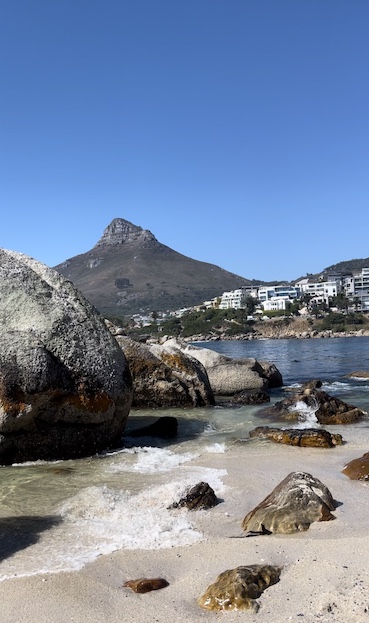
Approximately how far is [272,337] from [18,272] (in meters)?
109

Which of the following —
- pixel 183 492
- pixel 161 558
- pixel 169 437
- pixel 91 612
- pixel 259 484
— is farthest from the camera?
pixel 169 437

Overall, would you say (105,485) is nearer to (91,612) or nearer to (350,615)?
(91,612)

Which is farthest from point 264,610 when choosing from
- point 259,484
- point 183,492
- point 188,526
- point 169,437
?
point 169,437

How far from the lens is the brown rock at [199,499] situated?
25.0 ft

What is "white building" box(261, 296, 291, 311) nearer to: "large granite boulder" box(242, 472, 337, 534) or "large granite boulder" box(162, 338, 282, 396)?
"large granite boulder" box(162, 338, 282, 396)

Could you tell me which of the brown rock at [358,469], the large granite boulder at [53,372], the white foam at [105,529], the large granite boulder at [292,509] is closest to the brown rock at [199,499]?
the white foam at [105,529]

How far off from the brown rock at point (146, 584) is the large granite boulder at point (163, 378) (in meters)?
12.4

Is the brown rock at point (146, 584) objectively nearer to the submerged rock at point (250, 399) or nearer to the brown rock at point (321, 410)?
the brown rock at point (321, 410)

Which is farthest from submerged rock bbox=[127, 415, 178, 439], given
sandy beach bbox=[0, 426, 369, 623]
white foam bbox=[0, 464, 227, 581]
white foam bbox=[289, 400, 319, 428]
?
sandy beach bbox=[0, 426, 369, 623]

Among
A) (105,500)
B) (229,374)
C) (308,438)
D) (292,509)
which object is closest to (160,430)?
(308,438)

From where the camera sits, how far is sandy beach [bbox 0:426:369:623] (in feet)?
15.3

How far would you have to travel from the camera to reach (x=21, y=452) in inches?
424

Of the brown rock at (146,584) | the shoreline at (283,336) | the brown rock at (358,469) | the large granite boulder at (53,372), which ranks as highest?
the large granite boulder at (53,372)

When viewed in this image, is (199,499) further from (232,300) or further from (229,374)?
(232,300)
